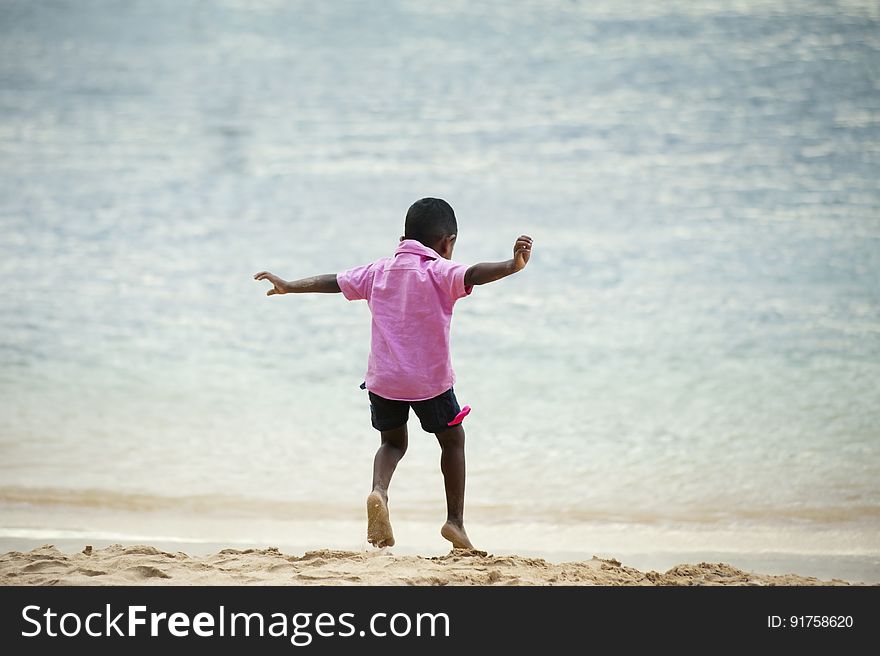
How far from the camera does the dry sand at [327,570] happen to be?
124 inches

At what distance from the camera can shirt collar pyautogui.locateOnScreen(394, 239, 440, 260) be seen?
3.55 meters

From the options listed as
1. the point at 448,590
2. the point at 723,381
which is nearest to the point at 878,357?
the point at 723,381

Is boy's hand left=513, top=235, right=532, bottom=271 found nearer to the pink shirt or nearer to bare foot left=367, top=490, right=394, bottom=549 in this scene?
the pink shirt

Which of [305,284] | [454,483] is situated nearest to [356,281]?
[305,284]

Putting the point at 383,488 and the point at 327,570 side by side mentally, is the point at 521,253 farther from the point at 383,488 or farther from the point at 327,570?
the point at 327,570

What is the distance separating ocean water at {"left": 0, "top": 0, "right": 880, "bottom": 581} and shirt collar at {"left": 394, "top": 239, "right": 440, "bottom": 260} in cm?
135

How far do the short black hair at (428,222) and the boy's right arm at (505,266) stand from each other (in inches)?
13.0

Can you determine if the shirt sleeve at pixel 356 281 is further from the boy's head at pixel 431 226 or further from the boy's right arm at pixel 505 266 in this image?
the boy's right arm at pixel 505 266

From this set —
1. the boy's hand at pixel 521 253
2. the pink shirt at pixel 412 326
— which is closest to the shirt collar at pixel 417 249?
the pink shirt at pixel 412 326

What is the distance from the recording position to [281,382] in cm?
731

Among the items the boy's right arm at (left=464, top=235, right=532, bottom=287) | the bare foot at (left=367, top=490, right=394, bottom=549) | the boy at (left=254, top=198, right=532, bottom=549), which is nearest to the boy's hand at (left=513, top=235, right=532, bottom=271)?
the boy's right arm at (left=464, top=235, right=532, bottom=287)

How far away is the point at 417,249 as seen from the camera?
3.56 metres

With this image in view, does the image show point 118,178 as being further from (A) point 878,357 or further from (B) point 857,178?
(A) point 878,357

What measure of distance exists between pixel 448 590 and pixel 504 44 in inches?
663
